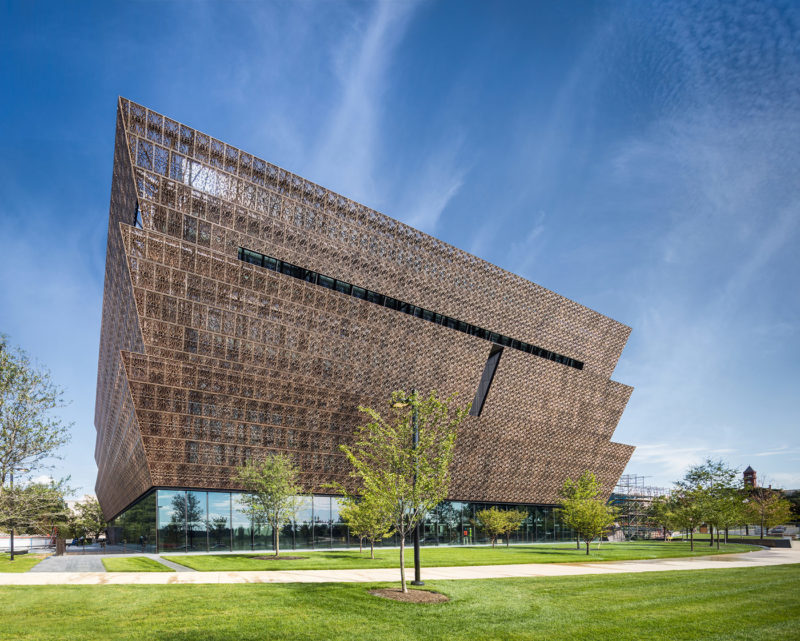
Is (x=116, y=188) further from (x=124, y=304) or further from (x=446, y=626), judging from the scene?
(x=446, y=626)

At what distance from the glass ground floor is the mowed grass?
79.0 ft

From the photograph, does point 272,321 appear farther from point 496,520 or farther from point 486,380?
point 496,520

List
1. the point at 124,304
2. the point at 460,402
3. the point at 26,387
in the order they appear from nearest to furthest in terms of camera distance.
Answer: the point at 26,387, the point at 124,304, the point at 460,402

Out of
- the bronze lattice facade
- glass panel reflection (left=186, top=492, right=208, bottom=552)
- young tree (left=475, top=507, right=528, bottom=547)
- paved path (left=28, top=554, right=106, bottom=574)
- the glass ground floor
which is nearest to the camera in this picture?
paved path (left=28, top=554, right=106, bottom=574)

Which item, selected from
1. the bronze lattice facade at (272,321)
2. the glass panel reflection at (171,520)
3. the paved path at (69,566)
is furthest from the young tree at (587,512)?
the paved path at (69,566)

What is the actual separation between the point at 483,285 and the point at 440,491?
144 feet

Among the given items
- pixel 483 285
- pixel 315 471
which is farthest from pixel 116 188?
pixel 483 285

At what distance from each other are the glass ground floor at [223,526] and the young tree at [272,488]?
3522mm

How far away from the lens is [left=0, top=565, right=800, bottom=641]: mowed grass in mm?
13398

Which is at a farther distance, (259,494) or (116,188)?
(116,188)

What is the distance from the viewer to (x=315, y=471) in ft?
155

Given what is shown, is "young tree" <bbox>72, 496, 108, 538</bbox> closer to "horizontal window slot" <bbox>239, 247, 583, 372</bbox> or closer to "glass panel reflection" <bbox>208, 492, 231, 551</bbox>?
"glass panel reflection" <bbox>208, 492, 231, 551</bbox>

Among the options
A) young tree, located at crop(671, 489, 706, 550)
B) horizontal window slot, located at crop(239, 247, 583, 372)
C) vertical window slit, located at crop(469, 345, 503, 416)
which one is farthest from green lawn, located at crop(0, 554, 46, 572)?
young tree, located at crop(671, 489, 706, 550)

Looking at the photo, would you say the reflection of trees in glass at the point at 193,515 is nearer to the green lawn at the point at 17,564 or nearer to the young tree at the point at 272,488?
the young tree at the point at 272,488
